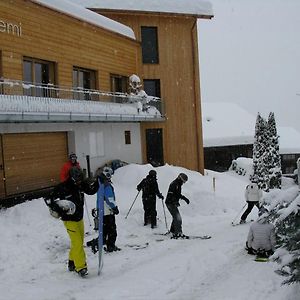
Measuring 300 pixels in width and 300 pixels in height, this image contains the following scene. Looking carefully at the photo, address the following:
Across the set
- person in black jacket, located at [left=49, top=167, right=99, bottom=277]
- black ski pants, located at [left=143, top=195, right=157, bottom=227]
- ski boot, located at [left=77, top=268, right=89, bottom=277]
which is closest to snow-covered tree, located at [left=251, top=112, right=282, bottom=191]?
black ski pants, located at [left=143, top=195, right=157, bottom=227]

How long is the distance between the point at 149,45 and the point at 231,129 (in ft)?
63.6

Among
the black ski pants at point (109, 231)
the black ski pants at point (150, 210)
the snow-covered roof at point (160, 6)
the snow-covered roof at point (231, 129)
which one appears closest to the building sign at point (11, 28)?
the black ski pants at point (150, 210)

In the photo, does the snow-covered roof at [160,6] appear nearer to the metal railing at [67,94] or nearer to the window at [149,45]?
the window at [149,45]

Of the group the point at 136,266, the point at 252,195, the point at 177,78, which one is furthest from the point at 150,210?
the point at 177,78

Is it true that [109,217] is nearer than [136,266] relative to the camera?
No

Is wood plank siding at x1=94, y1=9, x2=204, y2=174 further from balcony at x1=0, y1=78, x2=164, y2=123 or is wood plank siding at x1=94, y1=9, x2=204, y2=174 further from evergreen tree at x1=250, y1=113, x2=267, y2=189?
evergreen tree at x1=250, y1=113, x2=267, y2=189

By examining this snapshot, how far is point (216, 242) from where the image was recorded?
10586 mm

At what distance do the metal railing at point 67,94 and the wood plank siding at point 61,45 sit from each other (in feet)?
2.03

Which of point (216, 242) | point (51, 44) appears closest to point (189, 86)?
point (51, 44)

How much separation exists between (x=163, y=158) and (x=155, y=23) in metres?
7.97

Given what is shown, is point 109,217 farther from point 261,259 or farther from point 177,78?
point 177,78

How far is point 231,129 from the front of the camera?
43594 mm

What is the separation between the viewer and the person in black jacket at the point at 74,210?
24.7ft

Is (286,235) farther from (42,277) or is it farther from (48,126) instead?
(48,126)
